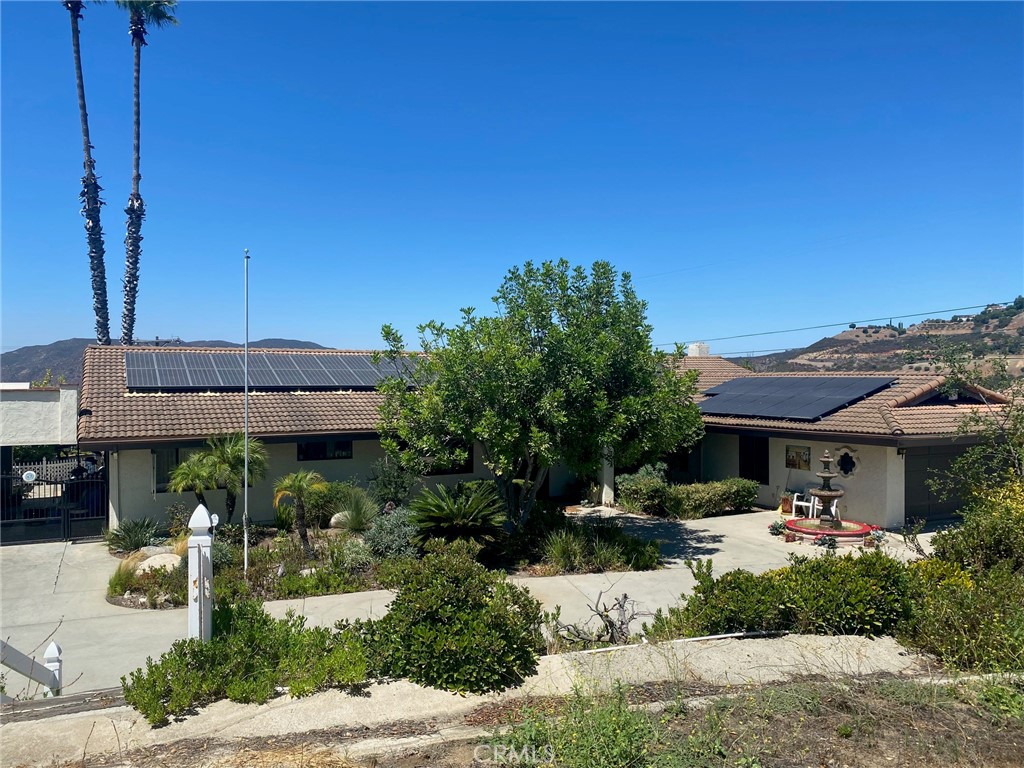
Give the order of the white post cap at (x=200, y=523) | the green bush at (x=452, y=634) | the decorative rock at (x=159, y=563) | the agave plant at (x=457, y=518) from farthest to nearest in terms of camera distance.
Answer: the agave plant at (x=457, y=518) → the decorative rock at (x=159, y=563) → the white post cap at (x=200, y=523) → the green bush at (x=452, y=634)

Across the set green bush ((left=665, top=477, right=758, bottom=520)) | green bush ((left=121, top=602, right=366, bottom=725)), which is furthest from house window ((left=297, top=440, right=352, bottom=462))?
green bush ((left=121, top=602, right=366, bottom=725))

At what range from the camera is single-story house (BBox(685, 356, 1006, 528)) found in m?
15.9

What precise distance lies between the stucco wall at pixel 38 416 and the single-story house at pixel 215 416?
1.27ft

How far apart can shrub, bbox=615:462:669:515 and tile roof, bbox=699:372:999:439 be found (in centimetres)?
278

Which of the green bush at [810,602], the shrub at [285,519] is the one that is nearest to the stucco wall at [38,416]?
the shrub at [285,519]

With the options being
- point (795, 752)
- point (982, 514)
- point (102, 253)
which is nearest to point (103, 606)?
point (795, 752)

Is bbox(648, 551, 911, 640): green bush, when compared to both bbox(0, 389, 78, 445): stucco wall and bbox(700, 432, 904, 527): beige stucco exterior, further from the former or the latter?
bbox(0, 389, 78, 445): stucco wall

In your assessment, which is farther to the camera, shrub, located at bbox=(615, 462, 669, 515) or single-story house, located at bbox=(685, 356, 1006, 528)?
shrub, located at bbox=(615, 462, 669, 515)

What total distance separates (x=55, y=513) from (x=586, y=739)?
1512 centimetres

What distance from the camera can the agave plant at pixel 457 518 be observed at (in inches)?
489

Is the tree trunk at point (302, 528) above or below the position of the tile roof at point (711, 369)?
below

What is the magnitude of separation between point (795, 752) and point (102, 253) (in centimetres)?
4235

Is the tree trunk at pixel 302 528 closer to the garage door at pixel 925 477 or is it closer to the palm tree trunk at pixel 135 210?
the garage door at pixel 925 477

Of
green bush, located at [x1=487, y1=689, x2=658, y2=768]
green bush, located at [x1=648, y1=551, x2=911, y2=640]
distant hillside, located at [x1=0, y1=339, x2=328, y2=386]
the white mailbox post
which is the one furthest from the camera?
distant hillside, located at [x1=0, y1=339, x2=328, y2=386]
